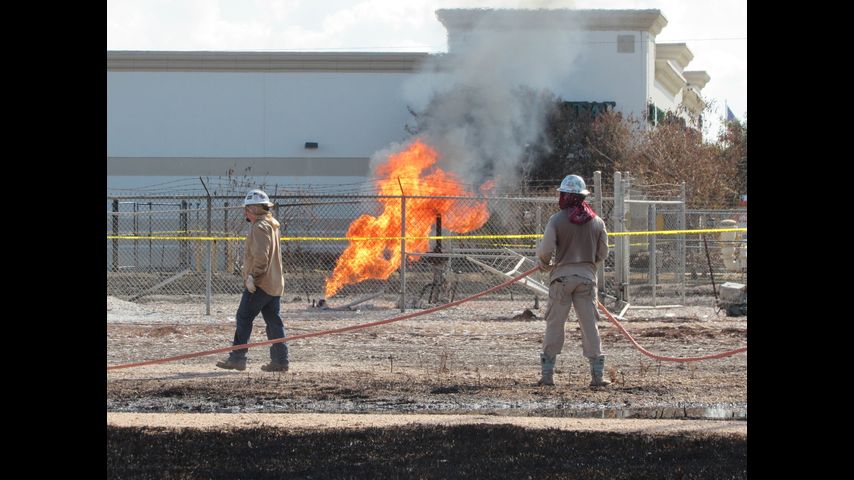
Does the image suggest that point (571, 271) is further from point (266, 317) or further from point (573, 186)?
point (266, 317)

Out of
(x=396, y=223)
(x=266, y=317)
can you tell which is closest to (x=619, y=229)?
(x=396, y=223)

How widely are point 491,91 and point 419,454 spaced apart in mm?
31382

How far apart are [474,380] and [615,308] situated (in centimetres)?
735

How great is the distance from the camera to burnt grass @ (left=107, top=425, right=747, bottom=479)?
6.42 meters

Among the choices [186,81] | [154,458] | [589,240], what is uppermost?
[186,81]

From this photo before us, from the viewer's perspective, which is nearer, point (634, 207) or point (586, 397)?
point (586, 397)

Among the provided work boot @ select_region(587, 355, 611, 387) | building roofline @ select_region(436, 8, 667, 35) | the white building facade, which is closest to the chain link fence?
work boot @ select_region(587, 355, 611, 387)

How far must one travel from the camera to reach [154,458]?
22.4 feet

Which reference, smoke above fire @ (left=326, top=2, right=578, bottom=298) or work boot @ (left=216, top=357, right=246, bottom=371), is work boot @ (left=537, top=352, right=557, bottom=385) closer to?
work boot @ (left=216, top=357, right=246, bottom=371)

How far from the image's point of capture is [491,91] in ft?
123

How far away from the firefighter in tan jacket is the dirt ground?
199 millimetres

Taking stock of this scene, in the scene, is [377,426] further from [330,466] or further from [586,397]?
[586,397]

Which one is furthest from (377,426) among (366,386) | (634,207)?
(634,207)
